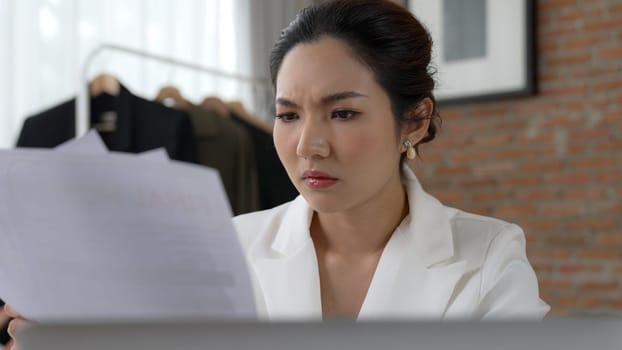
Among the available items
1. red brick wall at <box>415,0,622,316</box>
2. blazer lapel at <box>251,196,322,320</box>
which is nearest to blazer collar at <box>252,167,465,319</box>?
blazer lapel at <box>251,196,322,320</box>

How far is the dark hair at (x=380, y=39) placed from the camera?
1588 mm

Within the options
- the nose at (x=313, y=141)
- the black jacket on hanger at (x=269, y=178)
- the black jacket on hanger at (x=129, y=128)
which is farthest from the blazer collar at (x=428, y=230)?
the black jacket on hanger at (x=269, y=178)

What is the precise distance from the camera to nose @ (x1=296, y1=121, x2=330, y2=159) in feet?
4.79

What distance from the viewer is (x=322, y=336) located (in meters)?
0.52

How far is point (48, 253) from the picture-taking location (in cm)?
72

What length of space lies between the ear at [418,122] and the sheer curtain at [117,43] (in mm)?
1895

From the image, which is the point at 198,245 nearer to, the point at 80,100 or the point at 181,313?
the point at 181,313

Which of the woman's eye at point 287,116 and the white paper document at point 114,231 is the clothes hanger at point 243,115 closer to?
the woman's eye at point 287,116

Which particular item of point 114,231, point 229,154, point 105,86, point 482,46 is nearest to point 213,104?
point 229,154

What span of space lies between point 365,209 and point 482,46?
7.83 feet

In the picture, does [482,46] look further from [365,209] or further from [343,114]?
[343,114]

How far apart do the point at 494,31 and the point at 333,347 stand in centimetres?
344

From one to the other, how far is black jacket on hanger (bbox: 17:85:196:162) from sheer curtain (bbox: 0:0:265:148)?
311mm

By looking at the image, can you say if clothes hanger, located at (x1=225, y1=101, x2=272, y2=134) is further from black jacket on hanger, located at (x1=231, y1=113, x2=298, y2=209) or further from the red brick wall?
the red brick wall
